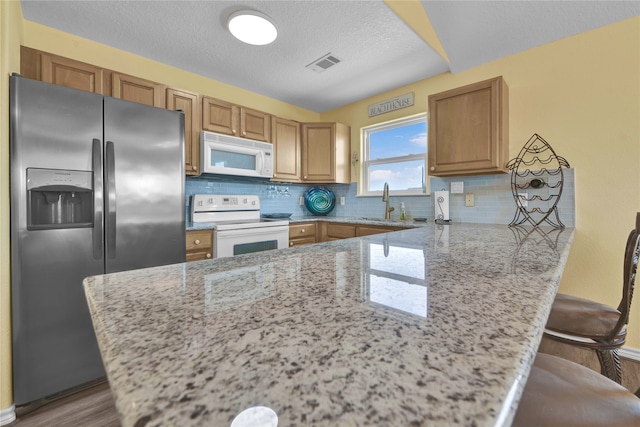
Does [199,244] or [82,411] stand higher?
[199,244]

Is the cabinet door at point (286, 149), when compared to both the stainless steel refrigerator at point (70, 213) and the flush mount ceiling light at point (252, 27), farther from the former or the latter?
the stainless steel refrigerator at point (70, 213)

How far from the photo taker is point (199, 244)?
7.34ft

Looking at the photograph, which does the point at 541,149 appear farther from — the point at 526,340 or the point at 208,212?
the point at 208,212

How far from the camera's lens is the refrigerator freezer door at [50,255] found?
4.62 ft

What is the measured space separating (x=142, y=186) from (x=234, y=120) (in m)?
1.29

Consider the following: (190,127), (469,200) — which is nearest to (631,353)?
(469,200)

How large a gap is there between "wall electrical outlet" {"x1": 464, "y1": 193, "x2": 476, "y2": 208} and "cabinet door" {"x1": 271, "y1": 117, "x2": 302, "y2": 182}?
73.4 inches

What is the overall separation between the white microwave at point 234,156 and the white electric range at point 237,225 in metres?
0.37

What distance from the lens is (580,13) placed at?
1898 mm

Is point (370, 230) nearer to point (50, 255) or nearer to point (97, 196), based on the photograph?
point (97, 196)

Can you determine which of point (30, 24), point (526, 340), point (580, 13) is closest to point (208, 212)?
point (30, 24)

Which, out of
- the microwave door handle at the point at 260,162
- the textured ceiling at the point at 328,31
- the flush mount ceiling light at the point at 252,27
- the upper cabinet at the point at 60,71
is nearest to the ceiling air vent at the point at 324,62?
the textured ceiling at the point at 328,31

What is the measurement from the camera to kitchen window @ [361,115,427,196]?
3.12 meters

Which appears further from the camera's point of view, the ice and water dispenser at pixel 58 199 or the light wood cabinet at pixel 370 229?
the light wood cabinet at pixel 370 229
